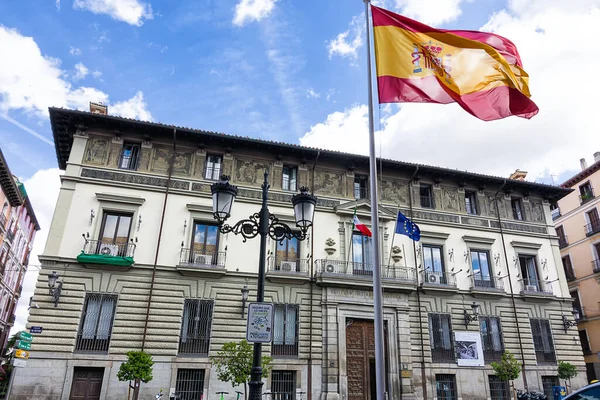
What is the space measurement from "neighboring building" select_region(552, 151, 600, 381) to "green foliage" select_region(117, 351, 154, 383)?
32745 mm

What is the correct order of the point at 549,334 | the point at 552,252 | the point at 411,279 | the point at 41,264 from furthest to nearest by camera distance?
the point at 552,252 → the point at 549,334 → the point at 411,279 → the point at 41,264

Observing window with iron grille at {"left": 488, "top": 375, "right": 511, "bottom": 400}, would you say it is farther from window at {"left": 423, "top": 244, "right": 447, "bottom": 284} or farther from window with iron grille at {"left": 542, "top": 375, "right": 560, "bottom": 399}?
window at {"left": 423, "top": 244, "right": 447, "bottom": 284}

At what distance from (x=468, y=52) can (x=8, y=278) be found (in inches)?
1958

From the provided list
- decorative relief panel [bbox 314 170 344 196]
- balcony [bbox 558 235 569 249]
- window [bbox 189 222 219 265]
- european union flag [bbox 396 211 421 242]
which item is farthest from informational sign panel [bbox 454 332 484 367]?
balcony [bbox 558 235 569 249]

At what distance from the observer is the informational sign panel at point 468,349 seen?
68.9 ft

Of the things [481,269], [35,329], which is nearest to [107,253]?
[35,329]

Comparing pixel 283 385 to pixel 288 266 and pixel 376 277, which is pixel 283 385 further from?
pixel 376 277

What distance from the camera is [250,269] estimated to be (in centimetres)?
1959

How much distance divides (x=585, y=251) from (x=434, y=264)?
20193 millimetres

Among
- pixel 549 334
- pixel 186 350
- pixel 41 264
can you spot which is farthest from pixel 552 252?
pixel 41 264

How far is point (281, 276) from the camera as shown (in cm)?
1938

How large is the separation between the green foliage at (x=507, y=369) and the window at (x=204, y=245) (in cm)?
1484

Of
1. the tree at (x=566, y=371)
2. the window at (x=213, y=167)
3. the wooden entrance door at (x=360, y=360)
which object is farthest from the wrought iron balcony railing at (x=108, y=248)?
the tree at (x=566, y=371)

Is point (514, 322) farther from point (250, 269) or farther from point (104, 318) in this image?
point (104, 318)
